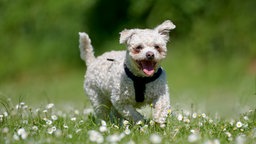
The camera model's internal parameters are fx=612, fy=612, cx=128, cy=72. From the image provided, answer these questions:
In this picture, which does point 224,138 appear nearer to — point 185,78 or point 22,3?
point 185,78

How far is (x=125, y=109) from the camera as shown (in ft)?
22.8

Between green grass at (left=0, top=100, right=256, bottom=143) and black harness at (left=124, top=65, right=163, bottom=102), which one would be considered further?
black harness at (left=124, top=65, right=163, bottom=102)

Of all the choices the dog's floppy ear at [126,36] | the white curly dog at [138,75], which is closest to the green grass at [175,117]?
the white curly dog at [138,75]

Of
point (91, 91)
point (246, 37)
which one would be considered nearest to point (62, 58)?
point (246, 37)

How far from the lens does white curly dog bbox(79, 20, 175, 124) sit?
21.5 feet

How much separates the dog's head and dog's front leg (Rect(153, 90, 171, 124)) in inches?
13.0

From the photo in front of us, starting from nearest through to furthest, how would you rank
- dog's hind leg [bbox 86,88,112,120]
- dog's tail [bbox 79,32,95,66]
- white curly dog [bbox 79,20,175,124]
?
white curly dog [bbox 79,20,175,124], dog's hind leg [bbox 86,88,112,120], dog's tail [bbox 79,32,95,66]

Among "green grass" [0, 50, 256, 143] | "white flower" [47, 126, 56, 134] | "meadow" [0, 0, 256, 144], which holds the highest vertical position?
"meadow" [0, 0, 256, 144]

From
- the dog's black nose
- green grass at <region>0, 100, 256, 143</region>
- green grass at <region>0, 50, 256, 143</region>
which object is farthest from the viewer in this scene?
the dog's black nose

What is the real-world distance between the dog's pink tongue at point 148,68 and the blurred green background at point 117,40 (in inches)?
305

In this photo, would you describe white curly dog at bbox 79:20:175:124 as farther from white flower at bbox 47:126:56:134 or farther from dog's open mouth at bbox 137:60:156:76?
white flower at bbox 47:126:56:134

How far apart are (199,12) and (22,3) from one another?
6.00 m

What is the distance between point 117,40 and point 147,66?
12.9 metres

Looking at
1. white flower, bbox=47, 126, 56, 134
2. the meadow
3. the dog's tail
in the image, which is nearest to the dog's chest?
white flower, bbox=47, 126, 56, 134
